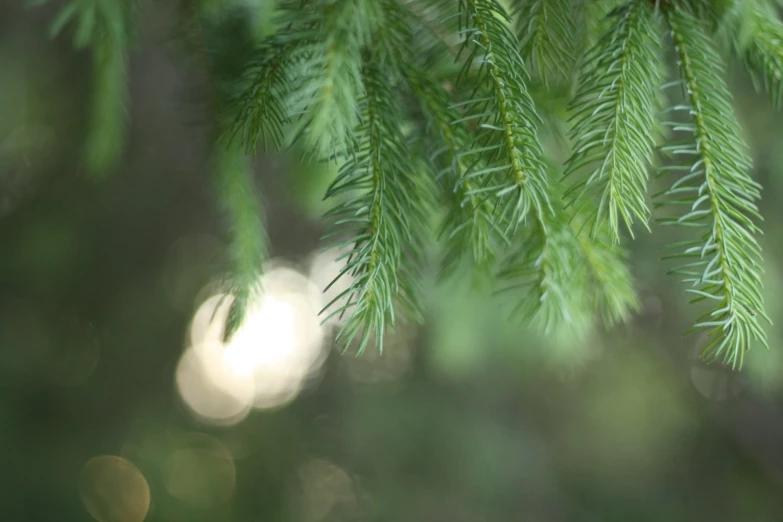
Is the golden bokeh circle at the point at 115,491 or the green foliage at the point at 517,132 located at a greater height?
the green foliage at the point at 517,132

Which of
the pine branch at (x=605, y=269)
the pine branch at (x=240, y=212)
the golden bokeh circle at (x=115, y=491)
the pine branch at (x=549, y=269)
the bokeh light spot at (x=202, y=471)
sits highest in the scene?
the pine branch at (x=240, y=212)

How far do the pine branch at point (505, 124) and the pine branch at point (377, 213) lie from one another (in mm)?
59

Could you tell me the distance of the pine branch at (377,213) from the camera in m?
0.36

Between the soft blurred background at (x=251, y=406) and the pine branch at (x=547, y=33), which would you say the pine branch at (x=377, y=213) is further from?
the soft blurred background at (x=251, y=406)

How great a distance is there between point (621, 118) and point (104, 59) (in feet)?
1.92

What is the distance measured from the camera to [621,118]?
0.38 metres

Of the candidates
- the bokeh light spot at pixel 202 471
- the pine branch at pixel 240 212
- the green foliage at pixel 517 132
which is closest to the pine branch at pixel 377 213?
the green foliage at pixel 517 132

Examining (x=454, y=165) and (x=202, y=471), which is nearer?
(x=454, y=165)

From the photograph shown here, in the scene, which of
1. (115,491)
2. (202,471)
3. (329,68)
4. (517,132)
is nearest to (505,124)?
(517,132)

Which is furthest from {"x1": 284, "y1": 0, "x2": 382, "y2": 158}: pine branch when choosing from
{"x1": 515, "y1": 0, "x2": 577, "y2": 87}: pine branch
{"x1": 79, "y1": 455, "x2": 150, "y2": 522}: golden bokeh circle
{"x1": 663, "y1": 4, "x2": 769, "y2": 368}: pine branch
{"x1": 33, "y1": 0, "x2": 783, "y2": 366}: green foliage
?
{"x1": 79, "y1": 455, "x2": 150, "y2": 522}: golden bokeh circle

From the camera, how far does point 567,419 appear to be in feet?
5.67

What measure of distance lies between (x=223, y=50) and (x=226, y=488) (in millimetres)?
1351

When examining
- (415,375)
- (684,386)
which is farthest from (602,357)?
(415,375)

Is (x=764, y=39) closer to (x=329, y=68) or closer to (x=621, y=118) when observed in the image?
(x=621, y=118)
